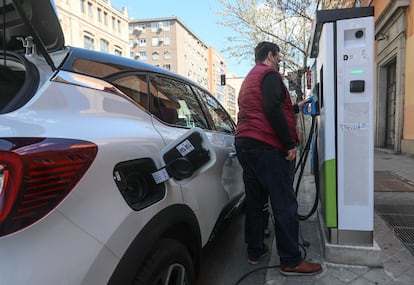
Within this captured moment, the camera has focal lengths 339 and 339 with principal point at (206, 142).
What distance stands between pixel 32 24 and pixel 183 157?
958mm

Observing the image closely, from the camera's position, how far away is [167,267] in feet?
5.44

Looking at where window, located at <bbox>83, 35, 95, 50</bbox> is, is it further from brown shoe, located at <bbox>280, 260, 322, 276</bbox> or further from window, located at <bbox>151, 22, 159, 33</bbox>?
brown shoe, located at <bbox>280, 260, 322, 276</bbox>

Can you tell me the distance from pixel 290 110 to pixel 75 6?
41.8 metres

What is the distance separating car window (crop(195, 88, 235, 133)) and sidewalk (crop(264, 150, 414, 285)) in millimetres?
1351

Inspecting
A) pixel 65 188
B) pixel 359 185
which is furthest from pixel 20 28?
pixel 359 185

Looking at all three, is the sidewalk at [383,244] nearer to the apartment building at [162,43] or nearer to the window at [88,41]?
the window at [88,41]

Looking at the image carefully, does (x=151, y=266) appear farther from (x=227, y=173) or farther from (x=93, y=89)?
(x=227, y=173)

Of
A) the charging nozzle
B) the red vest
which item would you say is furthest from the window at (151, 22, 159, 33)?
Answer: the red vest

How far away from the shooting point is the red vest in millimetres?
2602

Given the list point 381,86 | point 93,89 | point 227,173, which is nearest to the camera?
point 93,89

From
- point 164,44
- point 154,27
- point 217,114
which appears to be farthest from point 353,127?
point 154,27

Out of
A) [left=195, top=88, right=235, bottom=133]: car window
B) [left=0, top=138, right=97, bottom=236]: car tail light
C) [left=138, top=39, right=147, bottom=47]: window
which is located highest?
[left=138, top=39, right=147, bottom=47]: window

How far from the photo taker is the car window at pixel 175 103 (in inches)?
90.1

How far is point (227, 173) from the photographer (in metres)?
2.99
